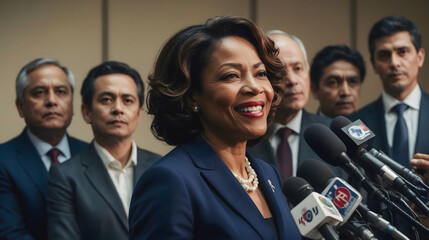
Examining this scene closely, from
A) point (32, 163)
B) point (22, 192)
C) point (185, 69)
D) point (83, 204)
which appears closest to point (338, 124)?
point (185, 69)

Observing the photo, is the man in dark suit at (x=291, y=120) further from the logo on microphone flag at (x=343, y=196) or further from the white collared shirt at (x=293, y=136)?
the logo on microphone flag at (x=343, y=196)

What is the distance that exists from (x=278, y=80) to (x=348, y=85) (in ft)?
6.23

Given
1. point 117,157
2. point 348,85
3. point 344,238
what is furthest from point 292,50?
point 344,238

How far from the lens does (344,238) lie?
1.45 metres

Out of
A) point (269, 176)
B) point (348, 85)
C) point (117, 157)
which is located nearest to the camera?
point (269, 176)

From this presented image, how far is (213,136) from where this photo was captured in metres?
1.80

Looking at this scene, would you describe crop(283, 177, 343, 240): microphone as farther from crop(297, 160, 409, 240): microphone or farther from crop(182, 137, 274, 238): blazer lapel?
crop(182, 137, 274, 238): blazer lapel

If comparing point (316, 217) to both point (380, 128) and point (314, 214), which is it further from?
point (380, 128)

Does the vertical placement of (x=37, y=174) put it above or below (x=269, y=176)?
below

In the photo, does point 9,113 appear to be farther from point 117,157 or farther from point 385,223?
point 385,223

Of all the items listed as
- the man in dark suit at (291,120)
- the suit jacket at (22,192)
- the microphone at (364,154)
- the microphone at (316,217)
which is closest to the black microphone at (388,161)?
the microphone at (364,154)

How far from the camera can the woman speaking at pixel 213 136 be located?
1.57m

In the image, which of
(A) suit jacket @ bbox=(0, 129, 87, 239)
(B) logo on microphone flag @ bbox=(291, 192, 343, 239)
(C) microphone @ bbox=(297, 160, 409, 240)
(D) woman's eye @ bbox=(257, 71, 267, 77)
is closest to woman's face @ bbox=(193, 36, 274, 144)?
(D) woman's eye @ bbox=(257, 71, 267, 77)

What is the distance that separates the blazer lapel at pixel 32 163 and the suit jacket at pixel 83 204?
206 millimetres
